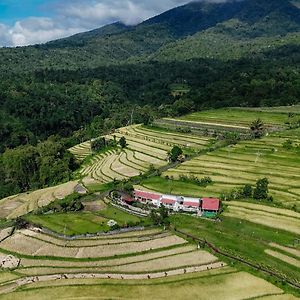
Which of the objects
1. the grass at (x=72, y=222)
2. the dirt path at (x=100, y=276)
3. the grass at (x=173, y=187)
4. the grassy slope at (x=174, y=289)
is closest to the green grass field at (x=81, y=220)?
the grass at (x=72, y=222)

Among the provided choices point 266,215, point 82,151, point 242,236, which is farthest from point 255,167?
point 82,151

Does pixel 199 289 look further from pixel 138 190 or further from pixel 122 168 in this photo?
pixel 122 168

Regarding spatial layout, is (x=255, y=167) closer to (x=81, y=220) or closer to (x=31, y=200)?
(x=81, y=220)

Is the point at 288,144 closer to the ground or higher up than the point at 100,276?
higher up

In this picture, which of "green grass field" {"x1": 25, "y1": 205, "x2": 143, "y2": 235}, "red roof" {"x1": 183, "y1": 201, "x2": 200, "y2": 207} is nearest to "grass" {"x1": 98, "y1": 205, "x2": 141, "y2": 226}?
"green grass field" {"x1": 25, "y1": 205, "x2": 143, "y2": 235}

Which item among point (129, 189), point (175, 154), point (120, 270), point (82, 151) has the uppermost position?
point (175, 154)

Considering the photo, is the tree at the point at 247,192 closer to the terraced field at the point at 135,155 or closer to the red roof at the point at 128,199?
the red roof at the point at 128,199

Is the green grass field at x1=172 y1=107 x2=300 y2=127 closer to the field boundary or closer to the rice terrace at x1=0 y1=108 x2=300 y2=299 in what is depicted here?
the rice terrace at x1=0 y1=108 x2=300 y2=299
